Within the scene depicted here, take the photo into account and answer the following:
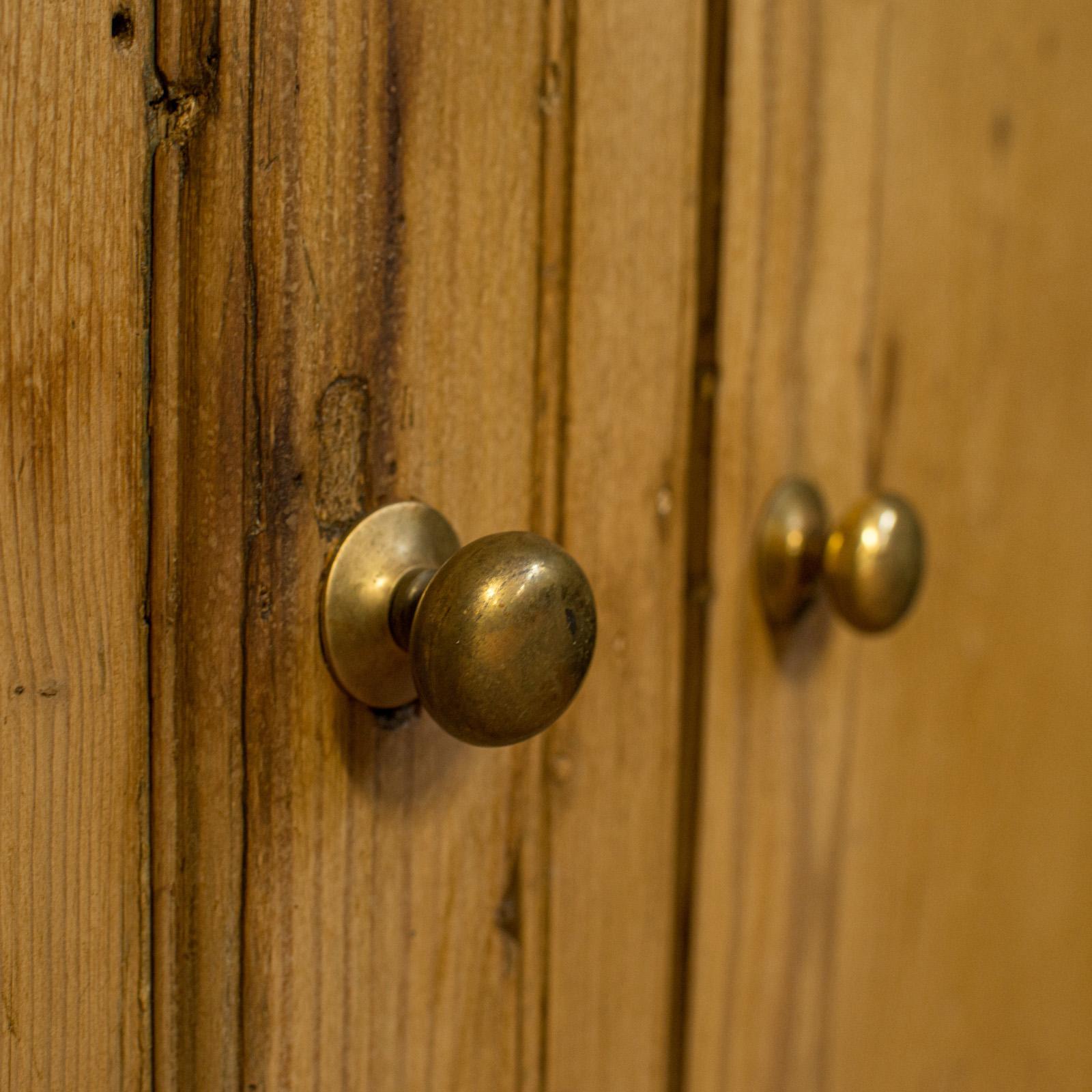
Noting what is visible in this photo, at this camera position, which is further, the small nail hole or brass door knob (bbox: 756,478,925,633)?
brass door knob (bbox: 756,478,925,633)

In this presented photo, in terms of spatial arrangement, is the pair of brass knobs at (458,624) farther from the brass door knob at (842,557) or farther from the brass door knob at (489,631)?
the brass door knob at (842,557)

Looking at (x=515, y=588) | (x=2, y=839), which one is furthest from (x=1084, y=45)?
(x=2, y=839)

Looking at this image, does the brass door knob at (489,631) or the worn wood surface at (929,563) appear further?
the worn wood surface at (929,563)

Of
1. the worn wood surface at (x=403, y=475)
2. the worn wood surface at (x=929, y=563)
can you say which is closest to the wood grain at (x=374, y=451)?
the worn wood surface at (x=403, y=475)

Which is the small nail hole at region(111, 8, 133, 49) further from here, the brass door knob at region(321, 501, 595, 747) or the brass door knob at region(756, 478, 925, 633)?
the brass door knob at region(756, 478, 925, 633)

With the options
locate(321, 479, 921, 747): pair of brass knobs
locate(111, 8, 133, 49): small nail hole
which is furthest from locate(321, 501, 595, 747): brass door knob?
locate(111, 8, 133, 49): small nail hole

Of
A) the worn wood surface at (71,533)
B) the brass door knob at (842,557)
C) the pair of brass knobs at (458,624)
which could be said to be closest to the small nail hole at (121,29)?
the worn wood surface at (71,533)

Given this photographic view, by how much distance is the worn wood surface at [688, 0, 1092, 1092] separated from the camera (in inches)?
15.4

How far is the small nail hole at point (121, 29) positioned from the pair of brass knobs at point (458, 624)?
12 cm

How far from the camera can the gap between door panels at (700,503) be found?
1.18ft

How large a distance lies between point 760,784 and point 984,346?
241 millimetres

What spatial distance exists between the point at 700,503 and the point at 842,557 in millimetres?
55

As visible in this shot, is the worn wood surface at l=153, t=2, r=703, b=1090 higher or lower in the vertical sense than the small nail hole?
lower

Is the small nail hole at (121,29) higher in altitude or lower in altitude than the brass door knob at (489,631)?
higher
